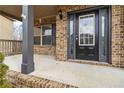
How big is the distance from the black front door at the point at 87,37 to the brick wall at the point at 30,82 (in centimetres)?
245

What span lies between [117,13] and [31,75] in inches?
128

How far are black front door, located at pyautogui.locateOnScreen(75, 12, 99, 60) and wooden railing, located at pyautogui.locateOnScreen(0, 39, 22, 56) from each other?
482 cm

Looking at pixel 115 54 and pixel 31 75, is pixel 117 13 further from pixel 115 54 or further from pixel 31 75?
pixel 31 75

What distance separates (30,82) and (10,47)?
6213 mm

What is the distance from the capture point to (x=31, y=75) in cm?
333

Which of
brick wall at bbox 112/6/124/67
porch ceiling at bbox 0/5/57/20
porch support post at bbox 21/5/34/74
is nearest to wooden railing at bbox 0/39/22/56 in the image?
porch ceiling at bbox 0/5/57/20

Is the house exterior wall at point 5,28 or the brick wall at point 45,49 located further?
the house exterior wall at point 5,28

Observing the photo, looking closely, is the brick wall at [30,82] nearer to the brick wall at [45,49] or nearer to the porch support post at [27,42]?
the porch support post at [27,42]

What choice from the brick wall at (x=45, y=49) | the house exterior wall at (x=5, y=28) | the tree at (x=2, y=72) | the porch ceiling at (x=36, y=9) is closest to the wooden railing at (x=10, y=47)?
the brick wall at (x=45, y=49)

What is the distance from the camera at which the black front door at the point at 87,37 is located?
187 inches

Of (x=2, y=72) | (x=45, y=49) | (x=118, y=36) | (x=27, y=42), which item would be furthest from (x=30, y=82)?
(x=45, y=49)

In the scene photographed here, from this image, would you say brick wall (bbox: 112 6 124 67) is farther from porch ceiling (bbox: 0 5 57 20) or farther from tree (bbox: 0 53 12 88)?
tree (bbox: 0 53 12 88)

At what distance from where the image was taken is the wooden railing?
8.03m
